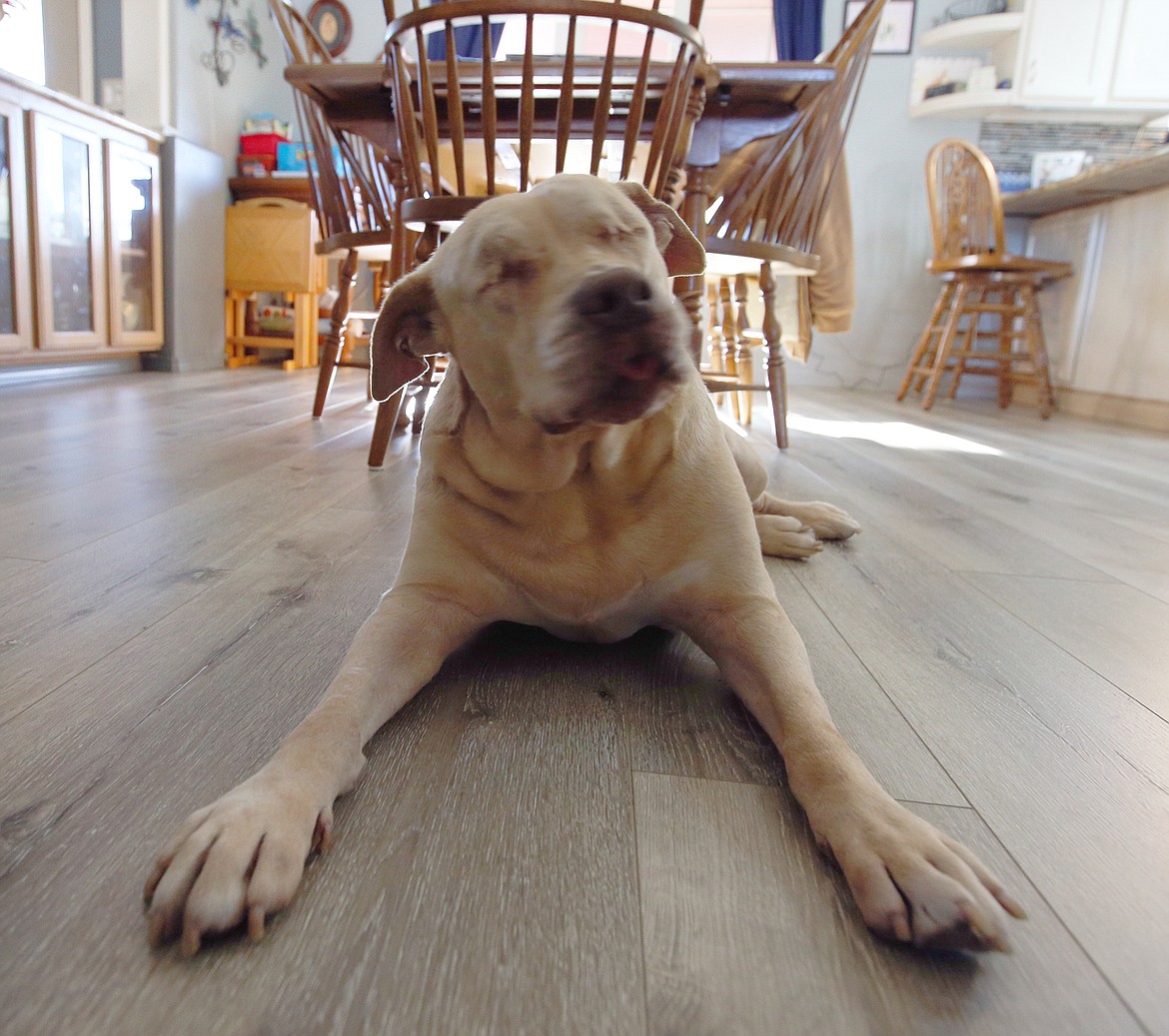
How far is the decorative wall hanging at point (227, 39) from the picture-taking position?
545cm

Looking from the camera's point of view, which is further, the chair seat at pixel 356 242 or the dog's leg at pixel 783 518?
A: the chair seat at pixel 356 242

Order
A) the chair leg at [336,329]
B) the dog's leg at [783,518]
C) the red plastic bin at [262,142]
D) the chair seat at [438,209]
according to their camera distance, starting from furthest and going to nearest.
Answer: the red plastic bin at [262,142] → the chair leg at [336,329] → the chair seat at [438,209] → the dog's leg at [783,518]

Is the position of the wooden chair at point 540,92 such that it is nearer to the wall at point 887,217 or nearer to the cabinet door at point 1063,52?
the wall at point 887,217

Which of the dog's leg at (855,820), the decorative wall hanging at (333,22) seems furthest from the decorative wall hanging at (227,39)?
the dog's leg at (855,820)

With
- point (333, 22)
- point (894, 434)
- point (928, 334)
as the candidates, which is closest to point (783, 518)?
point (894, 434)

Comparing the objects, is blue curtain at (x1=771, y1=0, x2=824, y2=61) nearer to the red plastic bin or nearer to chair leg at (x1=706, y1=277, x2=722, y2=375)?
chair leg at (x1=706, y1=277, x2=722, y2=375)

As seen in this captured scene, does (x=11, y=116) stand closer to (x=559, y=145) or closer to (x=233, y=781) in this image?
(x=559, y=145)

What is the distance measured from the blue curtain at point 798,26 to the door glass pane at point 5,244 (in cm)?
455

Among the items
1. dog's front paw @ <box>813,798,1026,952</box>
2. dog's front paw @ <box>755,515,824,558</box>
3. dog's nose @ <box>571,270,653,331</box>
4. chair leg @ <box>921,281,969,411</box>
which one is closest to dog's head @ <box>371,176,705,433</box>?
dog's nose @ <box>571,270,653,331</box>

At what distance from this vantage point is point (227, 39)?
5.60 meters

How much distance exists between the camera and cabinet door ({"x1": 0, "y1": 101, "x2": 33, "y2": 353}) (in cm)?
360

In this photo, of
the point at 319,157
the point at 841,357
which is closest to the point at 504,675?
the point at 319,157

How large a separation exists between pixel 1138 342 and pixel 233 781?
4.98 meters

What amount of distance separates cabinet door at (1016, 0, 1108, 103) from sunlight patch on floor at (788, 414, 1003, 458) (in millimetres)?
2842
